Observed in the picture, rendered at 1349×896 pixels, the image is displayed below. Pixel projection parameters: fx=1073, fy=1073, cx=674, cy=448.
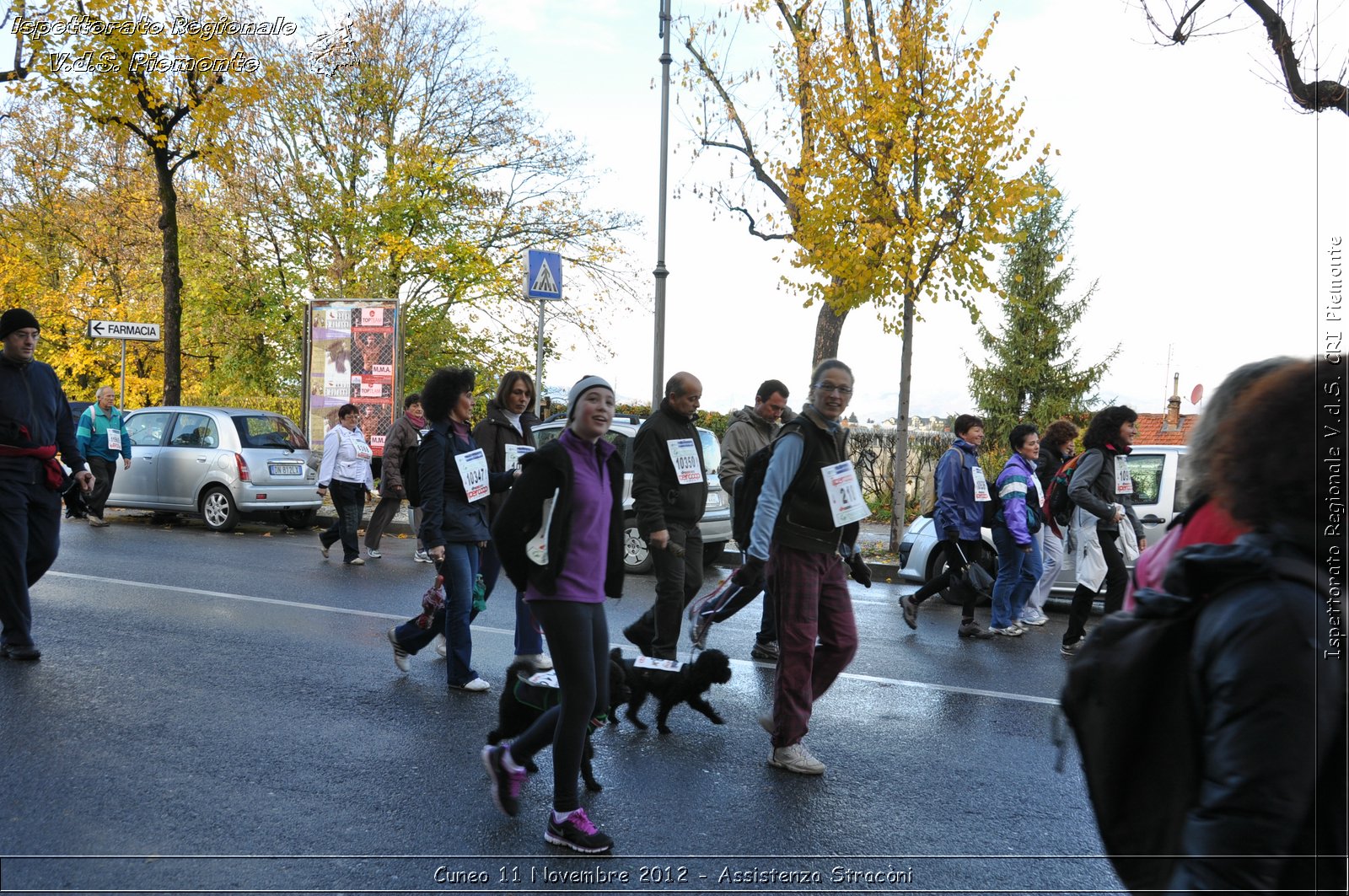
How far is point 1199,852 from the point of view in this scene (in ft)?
5.51

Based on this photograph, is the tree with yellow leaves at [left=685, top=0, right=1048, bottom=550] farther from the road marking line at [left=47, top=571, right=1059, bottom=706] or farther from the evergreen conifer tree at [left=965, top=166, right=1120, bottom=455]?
the evergreen conifer tree at [left=965, top=166, right=1120, bottom=455]

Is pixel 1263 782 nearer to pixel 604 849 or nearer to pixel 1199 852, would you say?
pixel 1199 852

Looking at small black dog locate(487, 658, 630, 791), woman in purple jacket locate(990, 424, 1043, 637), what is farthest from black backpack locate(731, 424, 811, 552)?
woman in purple jacket locate(990, 424, 1043, 637)

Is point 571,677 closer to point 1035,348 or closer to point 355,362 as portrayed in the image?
point 355,362

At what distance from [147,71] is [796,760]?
655 inches

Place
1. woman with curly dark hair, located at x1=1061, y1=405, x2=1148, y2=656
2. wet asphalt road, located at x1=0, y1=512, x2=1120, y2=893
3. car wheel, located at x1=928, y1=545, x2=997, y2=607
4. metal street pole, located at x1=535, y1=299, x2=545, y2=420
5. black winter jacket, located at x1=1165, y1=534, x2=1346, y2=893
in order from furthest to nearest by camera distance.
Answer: metal street pole, located at x1=535, y1=299, x2=545, y2=420 < car wheel, located at x1=928, y1=545, x2=997, y2=607 < woman with curly dark hair, located at x1=1061, y1=405, x2=1148, y2=656 < wet asphalt road, located at x1=0, y1=512, x2=1120, y2=893 < black winter jacket, located at x1=1165, y1=534, x2=1346, y2=893

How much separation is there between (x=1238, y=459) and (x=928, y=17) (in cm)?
1255

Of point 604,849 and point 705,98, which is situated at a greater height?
point 705,98

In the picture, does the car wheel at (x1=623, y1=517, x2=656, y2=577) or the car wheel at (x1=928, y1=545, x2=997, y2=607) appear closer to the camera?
the car wheel at (x1=928, y1=545, x2=997, y2=607)

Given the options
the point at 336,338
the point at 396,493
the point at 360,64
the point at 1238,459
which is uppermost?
the point at 360,64

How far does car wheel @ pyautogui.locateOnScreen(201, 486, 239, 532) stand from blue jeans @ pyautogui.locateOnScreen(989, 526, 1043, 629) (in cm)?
1053

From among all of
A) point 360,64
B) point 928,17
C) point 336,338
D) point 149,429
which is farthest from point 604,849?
point 360,64

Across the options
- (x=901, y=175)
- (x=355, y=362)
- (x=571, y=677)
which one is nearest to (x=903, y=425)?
(x=901, y=175)

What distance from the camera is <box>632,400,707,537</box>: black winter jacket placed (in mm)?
6305
